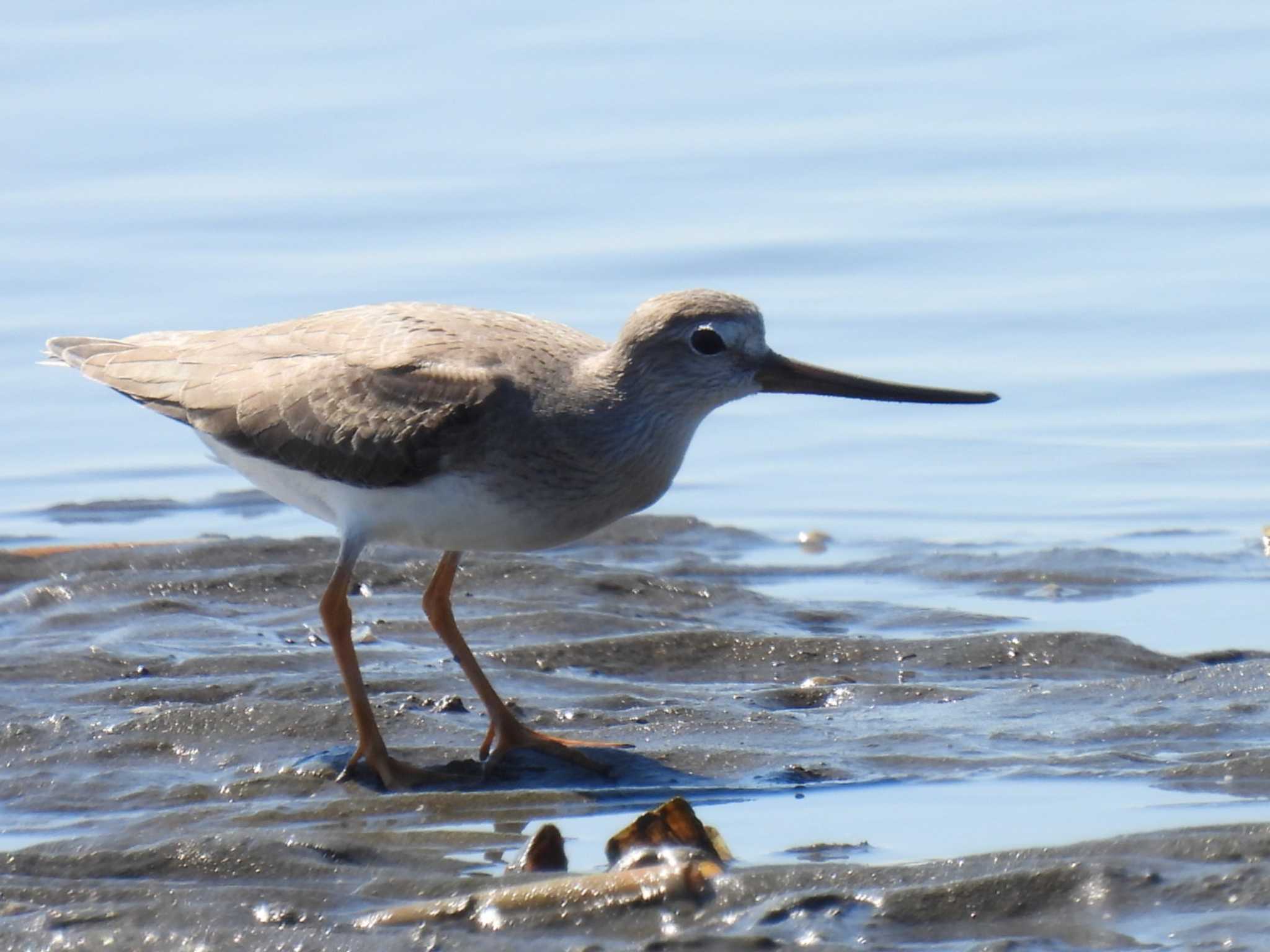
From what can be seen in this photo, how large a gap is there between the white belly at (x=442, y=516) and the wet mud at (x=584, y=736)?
26.8 inches

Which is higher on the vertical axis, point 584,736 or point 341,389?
point 341,389

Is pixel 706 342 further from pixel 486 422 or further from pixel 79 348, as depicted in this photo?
pixel 79 348

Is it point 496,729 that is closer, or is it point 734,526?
point 496,729

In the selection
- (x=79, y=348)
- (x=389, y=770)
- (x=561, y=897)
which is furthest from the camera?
(x=79, y=348)

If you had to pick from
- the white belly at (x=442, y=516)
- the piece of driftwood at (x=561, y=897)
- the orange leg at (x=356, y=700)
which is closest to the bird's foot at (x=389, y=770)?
the orange leg at (x=356, y=700)

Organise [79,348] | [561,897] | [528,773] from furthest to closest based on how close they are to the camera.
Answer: [79,348]
[528,773]
[561,897]

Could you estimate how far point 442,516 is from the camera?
7027 mm

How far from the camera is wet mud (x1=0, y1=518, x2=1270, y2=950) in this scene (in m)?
5.23

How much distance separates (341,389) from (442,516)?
2.25 feet

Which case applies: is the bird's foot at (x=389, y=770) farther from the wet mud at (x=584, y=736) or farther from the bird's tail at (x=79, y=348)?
the bird's tail at (x=79, y=348)

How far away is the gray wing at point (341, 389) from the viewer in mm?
7062

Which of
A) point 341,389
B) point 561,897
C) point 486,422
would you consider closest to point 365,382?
point 341,389

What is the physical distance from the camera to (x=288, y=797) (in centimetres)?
659

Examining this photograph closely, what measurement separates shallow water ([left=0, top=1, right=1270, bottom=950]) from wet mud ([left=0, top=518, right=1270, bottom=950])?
0.07 ft
